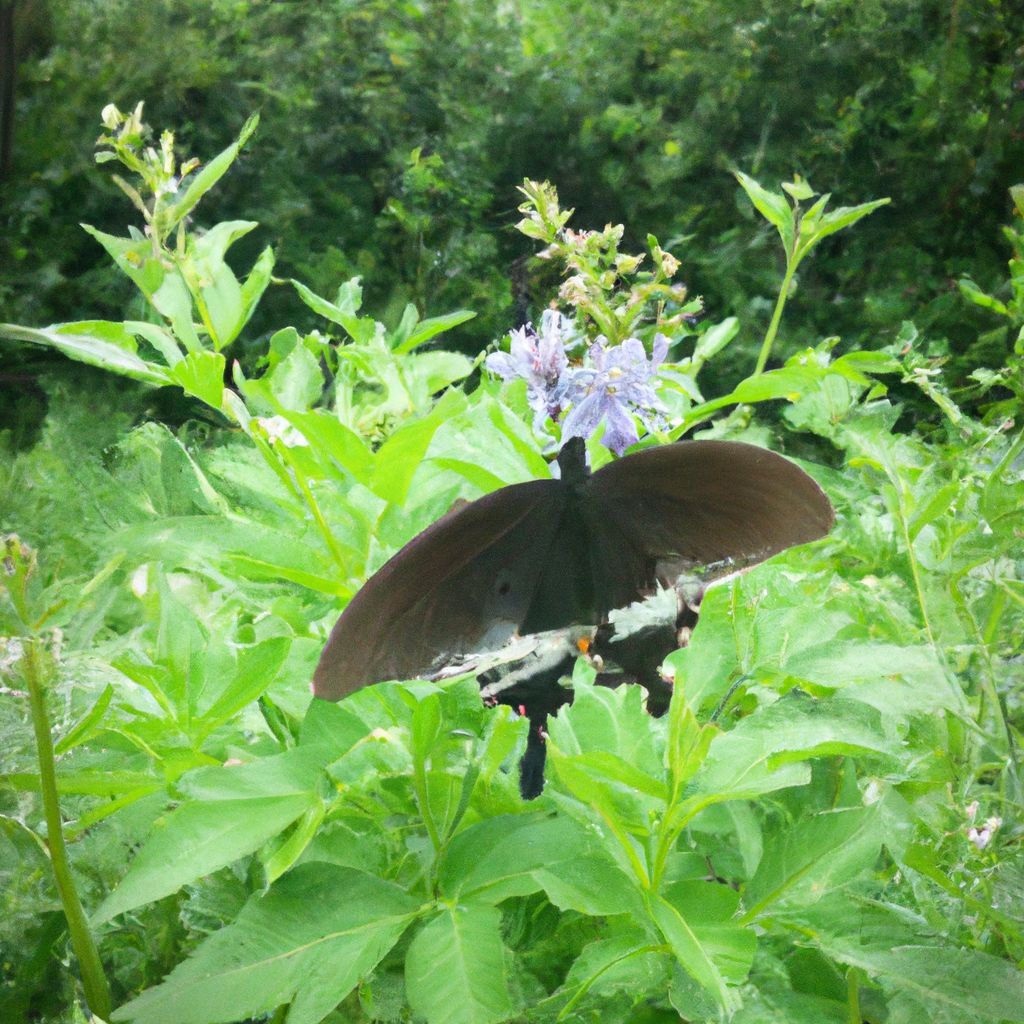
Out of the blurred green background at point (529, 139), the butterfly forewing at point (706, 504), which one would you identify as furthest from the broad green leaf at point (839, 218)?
the blurred green background at point (529, 139)

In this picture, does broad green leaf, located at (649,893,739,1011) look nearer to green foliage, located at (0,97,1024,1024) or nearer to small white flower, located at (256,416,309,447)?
green foliage, located at (0,97,1024,1024)

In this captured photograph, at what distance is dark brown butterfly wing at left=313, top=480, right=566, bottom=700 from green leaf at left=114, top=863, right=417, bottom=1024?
0.08 m

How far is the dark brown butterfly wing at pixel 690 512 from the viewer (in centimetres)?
46

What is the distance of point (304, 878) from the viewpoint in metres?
0.39

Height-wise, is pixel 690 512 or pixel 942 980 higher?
pixel 690 512

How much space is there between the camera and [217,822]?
38 centimetres

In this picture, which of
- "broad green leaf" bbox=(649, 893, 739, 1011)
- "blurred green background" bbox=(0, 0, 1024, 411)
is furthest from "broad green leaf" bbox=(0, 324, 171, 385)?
"blurred green background" bbox=(0, 0, 1024, 411)

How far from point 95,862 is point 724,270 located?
48.9 inches

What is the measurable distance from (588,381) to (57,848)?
0.32 meters

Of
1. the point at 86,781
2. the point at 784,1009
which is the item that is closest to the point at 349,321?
the point at 86,781

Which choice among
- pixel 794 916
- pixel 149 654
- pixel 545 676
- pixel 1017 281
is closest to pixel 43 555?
pixel 149 654

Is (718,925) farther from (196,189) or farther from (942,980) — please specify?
(196,189)

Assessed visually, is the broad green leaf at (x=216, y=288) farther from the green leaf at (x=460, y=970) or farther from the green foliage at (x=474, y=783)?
the green leaf at (x=460, y=970)

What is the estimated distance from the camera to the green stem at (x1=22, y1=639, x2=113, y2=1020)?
1.15ft
